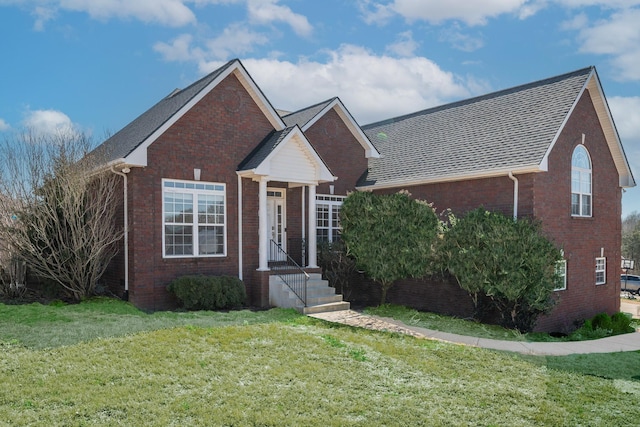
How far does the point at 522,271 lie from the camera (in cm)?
1263

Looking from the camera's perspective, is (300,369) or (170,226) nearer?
(300,369)

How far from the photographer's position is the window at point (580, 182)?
16094mm

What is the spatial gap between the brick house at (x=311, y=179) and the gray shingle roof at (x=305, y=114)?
0.14 m

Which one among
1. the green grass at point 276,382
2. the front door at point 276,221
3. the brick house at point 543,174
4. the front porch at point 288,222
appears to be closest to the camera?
the green grass at point 276,382

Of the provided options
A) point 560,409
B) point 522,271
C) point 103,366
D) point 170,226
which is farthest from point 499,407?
point 170,226

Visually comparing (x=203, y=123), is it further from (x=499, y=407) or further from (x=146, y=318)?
(x=499, y=407)

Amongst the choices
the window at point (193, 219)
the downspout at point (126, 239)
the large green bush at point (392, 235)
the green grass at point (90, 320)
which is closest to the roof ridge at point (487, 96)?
the large green bush at point (392, 235)

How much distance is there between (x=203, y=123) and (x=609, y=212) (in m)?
14.3

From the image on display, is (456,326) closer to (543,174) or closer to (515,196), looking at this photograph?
(515,196)

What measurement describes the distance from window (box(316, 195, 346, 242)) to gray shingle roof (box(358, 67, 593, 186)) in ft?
5.08

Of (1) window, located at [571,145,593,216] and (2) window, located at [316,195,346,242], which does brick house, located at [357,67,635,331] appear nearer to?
(1) window, located at [571,145,593,216]

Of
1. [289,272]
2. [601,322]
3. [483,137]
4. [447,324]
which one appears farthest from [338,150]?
[601,322]

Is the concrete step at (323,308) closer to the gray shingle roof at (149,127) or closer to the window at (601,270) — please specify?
the gray shingle roof at (149,127)

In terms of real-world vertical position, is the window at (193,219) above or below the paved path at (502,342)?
above
